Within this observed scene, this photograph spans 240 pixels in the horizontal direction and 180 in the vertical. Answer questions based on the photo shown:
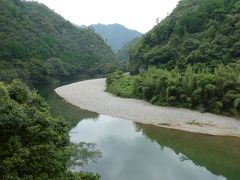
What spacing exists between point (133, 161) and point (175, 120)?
A: 524 inches

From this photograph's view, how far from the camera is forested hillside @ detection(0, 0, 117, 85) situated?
70.8 metres

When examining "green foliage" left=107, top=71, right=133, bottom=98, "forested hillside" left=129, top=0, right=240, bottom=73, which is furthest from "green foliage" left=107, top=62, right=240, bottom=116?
"forested hillside" left=129, top=0, right=240, bottom=73

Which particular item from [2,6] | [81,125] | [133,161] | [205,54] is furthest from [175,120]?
[2,6]

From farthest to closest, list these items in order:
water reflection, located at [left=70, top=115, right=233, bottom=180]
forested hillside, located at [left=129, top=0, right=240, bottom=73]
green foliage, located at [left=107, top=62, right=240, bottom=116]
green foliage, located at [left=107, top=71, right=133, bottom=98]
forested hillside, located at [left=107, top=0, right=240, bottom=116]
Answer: green foliage, located at [left=107, top=71, right=133, bottom=98]
forested hillside, located at [left=129, top=0, right=240, bottom=73]
forested hillside, located at [left=107, top=0, right=240, bottom=116]
green foliage, located at [left=107, top=62, right=240, bottom=116]
water reflection, located at [left=70, top=115, right=233, bottom=180]

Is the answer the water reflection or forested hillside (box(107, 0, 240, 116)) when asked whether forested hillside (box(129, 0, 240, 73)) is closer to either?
forested hillside (box(107, 0, 240, 116))

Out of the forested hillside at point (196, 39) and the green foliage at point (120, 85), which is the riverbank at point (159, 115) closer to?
the green foliage at point (120, 85)

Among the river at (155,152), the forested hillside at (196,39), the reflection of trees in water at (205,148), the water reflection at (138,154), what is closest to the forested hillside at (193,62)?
the forested hillside at (196,39)

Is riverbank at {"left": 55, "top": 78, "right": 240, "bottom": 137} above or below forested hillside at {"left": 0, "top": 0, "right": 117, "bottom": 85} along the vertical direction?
below

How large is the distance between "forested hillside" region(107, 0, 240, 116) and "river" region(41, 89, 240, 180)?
28.4ft

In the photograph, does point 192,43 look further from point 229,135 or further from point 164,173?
point 164,173

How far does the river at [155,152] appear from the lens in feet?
74.1

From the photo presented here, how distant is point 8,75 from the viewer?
59.1 meters

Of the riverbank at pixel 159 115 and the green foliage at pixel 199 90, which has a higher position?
the green foliage at pixel 199 90

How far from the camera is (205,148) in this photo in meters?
28.1
